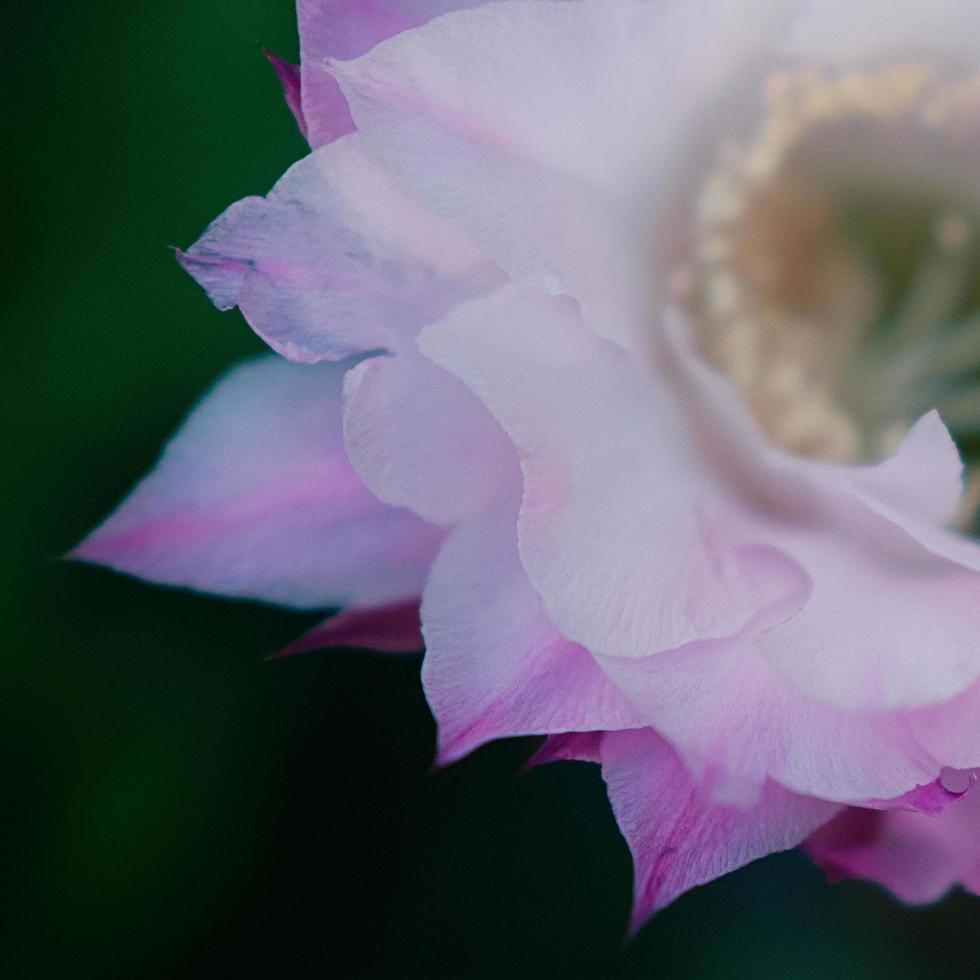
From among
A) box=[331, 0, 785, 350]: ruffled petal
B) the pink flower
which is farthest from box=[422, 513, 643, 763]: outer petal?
box=[331, 0, 785, 350]: ruffled petal

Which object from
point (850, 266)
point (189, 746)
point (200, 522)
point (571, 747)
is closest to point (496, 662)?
point (571, 747)

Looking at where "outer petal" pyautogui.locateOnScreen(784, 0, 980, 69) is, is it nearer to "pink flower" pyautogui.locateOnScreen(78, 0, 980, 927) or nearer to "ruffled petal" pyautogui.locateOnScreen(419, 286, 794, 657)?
"pink flower" pyautogui.locateOnScreen(78, 0, 980, 927)

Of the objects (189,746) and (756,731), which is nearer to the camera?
(756,731)

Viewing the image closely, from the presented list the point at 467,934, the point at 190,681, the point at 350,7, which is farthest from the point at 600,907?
the point at 350,7

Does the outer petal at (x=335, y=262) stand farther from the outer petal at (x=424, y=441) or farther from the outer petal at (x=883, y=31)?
the outer petal at (x=883, y=31)

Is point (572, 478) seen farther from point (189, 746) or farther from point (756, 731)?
point (189, 746)

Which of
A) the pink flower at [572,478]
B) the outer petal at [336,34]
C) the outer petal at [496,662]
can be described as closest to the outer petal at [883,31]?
the pink flower at [572,478]
